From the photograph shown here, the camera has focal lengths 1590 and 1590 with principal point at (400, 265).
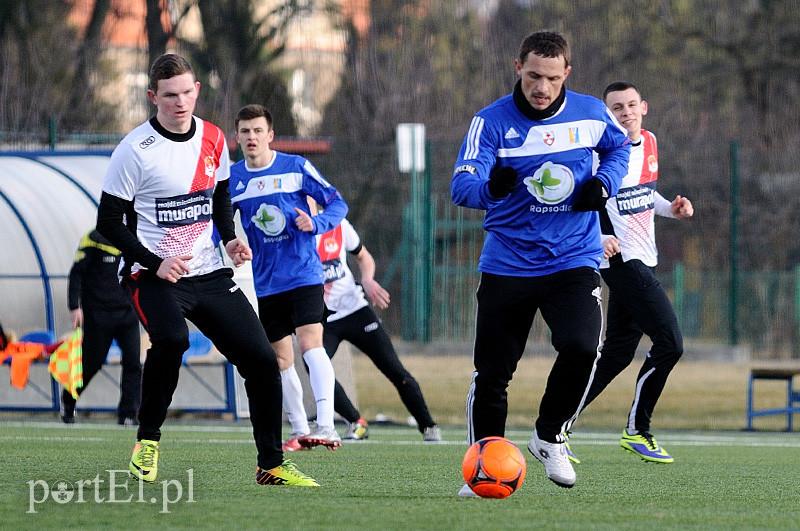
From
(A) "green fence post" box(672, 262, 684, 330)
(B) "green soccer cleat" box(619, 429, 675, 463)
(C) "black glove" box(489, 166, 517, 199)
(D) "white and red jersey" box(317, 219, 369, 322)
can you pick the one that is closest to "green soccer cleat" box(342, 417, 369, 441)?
(D) "white and red jersey" box(317, 219, 369, 322)

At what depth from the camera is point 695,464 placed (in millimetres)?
9734

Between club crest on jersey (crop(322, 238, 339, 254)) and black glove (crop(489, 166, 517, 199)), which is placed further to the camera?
club crest on jersey (crop(322, 238, 339, 254))

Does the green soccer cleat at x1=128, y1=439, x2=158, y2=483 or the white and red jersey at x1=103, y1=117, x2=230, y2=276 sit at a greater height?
the white and red jersey at x1=103, y1=117, x2=230, y2=276

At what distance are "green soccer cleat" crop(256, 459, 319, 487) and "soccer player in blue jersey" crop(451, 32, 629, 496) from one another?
2.57 feet

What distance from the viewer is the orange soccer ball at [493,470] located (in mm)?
6949

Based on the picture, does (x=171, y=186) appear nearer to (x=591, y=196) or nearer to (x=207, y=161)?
(x=207, y=161)

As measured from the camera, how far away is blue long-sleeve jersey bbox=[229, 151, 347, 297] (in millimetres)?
→ 10266

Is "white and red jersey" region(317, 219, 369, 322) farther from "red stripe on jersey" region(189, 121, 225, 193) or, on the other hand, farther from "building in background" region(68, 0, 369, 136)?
"building in background" region(68, 0, 369, 136)

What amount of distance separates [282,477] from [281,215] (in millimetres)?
3148

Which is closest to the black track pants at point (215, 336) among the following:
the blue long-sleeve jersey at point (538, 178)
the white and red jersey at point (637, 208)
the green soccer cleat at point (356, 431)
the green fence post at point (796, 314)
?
the blue long-sleeve jersey at point (538, 178)

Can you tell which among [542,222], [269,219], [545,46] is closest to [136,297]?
[542,222]

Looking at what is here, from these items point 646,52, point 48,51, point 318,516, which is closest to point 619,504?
point 318,516

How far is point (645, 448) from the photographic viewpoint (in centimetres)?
998

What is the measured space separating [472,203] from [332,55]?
24.2 metres
